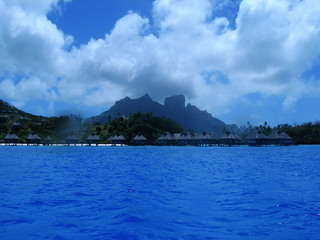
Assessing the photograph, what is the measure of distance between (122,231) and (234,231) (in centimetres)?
242

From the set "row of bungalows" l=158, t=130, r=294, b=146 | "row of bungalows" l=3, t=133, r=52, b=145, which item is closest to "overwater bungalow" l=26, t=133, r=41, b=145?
"row of bungalows" l=3, t=133, r=52, b=145

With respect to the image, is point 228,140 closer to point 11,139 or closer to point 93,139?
point 93,139

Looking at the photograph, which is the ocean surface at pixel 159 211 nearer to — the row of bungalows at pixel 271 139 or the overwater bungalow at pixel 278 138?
the row of bungalows at pixel 271 139

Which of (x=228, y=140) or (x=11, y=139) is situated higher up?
(x=11, y=139)

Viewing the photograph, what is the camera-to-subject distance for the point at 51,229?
22.3 ft

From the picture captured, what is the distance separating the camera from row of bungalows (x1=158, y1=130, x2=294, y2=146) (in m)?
91.8

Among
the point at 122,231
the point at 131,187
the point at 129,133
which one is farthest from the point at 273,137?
the point at 122,231

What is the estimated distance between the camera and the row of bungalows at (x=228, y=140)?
3612 inches

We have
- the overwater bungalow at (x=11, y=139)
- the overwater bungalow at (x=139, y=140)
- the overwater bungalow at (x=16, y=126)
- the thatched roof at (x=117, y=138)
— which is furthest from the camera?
the overwater bungalow at (x=16, y=126)

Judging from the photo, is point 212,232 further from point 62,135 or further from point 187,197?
→ point 62,135

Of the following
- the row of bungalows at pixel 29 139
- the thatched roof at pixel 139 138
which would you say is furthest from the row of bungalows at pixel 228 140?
the row of bungalows at pixel 29 139

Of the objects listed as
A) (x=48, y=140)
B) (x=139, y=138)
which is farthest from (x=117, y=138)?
(x=48, y=140)

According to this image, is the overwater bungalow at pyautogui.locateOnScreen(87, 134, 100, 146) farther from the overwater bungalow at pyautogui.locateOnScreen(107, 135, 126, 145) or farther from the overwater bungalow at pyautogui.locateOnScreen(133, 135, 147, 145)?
the overwater bungalow at pyautogui.locateOnScreen(133, 135, 147, 145)

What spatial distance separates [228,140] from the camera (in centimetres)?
9556
